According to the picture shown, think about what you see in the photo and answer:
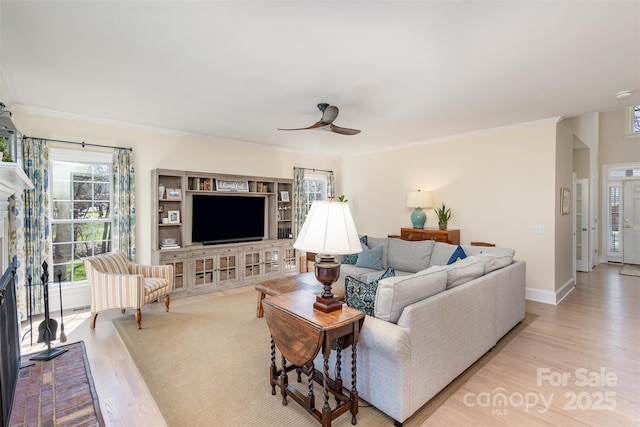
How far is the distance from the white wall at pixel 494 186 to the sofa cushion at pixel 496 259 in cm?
140

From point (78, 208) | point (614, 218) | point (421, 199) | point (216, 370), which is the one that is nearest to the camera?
point (216, 370)

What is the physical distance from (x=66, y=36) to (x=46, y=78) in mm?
1045

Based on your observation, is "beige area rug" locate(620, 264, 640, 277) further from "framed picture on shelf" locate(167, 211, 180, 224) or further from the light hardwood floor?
"framed picture on shelf" locate(167, 211, 180, 224)

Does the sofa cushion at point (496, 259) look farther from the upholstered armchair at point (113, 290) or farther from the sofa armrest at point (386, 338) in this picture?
the upholstered armchair at point (113, 290)

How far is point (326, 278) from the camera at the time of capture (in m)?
2.00

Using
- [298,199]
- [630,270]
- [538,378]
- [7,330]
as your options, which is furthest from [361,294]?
[630,270]

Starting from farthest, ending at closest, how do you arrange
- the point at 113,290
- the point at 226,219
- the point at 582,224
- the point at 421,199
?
1. the point at 582,224
2. the point at 421,199
3. the point at 226,219
4. the point at 113,290

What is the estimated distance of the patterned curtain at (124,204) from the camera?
429 centimetres

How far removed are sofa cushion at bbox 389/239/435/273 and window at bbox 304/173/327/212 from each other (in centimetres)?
256

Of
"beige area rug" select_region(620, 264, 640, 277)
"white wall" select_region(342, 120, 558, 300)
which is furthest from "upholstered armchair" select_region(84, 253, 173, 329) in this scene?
"beige area rug" select_region(620, 264, 640, 277)

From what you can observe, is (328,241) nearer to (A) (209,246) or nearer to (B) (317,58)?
(B) (317,58)

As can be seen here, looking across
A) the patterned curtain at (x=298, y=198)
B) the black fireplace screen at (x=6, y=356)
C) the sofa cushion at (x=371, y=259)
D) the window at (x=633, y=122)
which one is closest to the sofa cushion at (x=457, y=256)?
the sofa cushion at (x=371, y=259)

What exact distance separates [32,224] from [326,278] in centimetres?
391

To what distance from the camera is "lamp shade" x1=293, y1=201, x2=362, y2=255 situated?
6.38 feet
